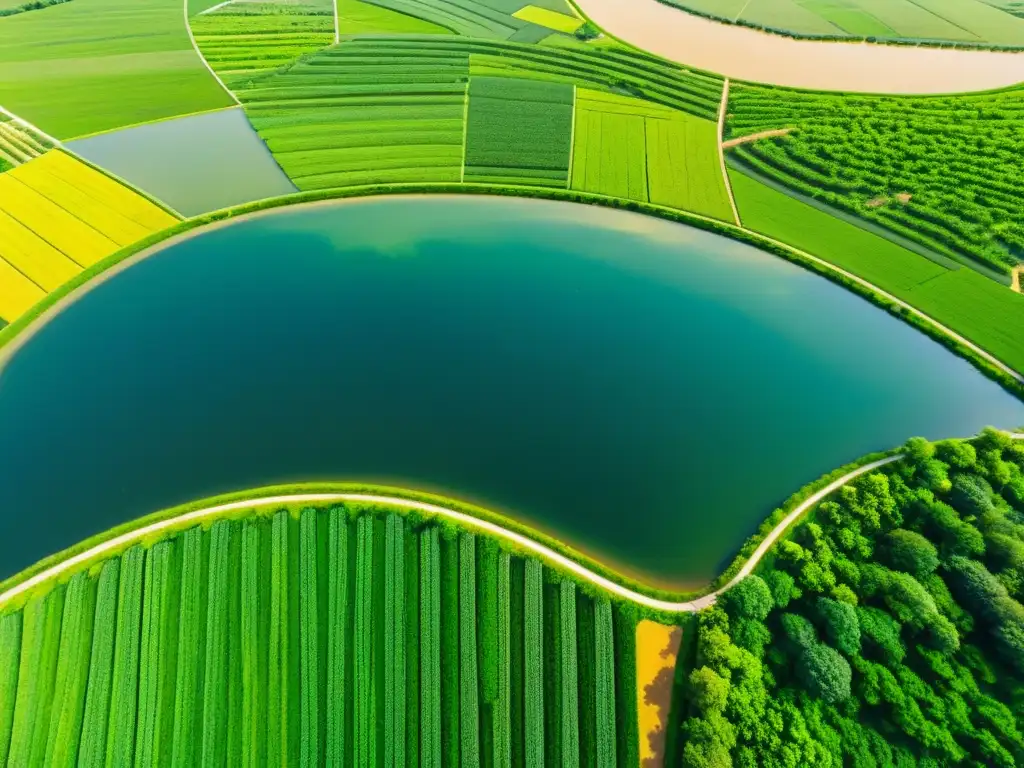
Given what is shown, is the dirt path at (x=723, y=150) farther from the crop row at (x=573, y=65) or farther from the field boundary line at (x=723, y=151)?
the crop row at (x=573, y=65)

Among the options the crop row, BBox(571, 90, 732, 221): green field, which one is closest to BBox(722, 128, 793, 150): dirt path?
BBox(571, 90, 732, 221): green field

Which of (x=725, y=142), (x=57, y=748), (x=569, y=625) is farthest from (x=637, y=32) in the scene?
(x=57, y=748)

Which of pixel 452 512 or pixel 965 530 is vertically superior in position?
pixel 452 512

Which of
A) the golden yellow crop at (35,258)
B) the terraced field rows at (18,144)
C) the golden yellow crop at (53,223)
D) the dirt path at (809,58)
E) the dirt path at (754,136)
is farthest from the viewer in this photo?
the dirt path at (809,58)

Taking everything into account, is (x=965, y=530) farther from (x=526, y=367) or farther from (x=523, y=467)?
(x=526, y=367)

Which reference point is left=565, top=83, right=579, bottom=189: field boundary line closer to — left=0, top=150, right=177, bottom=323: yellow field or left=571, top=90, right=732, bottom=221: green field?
left=571, top=90, right=732, bottom=221: green field

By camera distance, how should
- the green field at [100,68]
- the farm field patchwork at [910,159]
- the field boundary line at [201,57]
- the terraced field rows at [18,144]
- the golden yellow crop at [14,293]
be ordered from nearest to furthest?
the golden yellow crop at [14,293], the farm field patchwork at [910,159], the terraced field rows at [18,144], the green field at [100,68], the field boundary line at [201,57]

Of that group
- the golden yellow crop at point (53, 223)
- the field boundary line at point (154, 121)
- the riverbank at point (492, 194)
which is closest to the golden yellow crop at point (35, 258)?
the golden yellow crop at point (53, 223)

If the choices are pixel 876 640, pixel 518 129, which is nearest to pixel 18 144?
pixel 518 129
